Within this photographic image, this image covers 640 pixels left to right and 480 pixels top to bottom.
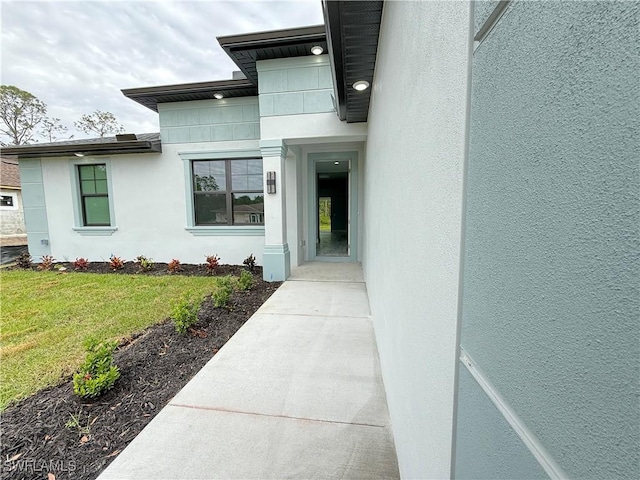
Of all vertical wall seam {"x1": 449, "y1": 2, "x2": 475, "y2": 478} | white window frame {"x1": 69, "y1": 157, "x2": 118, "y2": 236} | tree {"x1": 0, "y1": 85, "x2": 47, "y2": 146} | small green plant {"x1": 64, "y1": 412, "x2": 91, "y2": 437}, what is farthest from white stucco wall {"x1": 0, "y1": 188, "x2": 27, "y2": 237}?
vertical wall seam {"x1": 449, "y1": 2, "x2": 475, "y2": 478}

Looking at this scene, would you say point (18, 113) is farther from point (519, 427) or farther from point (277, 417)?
Answer: point (519, 427)

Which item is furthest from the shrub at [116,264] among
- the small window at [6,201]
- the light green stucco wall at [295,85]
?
the small window at [6,201]

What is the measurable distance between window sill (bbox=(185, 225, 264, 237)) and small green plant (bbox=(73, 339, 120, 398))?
4727mm

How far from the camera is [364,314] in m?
3.99

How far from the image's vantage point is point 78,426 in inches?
79.2

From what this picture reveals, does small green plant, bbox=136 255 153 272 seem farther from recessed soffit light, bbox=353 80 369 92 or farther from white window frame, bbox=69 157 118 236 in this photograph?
recessed soffit light, bbox=353 80 369 92

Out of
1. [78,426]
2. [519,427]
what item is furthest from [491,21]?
[78,426]

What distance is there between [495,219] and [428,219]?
1.52ft

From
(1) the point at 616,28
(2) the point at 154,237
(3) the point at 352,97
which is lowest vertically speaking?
(2) the point at 154,237

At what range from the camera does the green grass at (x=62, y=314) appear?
109 inches

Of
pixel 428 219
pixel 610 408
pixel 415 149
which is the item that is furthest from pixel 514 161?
pixel 415 149

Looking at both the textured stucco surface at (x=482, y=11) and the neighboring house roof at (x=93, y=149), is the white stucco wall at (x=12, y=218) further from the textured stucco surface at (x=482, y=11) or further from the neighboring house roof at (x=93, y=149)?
the textured stucco surface at (x=482, y=11)

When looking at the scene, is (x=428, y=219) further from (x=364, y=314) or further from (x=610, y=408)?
(x=364, y=314)

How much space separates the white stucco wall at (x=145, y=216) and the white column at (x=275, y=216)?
4.67ft
